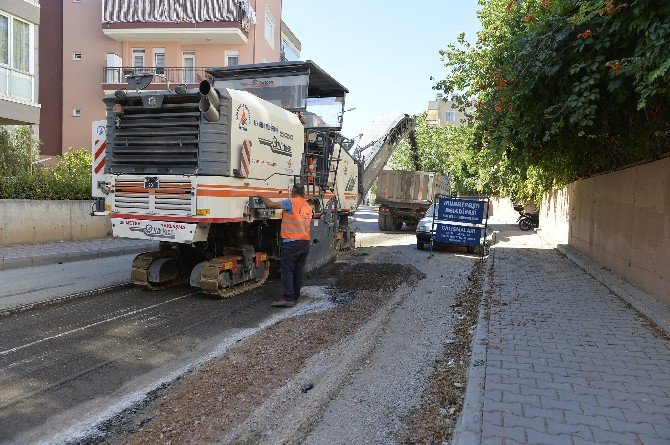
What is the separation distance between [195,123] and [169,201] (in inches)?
45.7

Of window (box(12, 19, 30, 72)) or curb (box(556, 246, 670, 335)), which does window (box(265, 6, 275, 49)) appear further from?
curb (box(556, 246, 670, 335))

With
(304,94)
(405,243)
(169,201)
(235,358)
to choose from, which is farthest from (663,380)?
(405,243)

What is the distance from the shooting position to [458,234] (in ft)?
46.5

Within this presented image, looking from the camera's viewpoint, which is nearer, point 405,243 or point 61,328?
point 61,328

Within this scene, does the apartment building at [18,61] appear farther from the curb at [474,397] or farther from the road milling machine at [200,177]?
the curb at [474,397]


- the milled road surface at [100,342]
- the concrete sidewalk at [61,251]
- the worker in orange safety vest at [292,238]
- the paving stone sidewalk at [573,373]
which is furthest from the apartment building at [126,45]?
the paving stone sidewalk at [573,373]

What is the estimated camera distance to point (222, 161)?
7.22 m

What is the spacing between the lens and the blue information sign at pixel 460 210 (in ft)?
46.2

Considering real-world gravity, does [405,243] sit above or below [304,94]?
below

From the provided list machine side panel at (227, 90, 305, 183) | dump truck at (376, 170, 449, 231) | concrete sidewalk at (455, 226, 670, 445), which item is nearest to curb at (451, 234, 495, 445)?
concrete sidewalk at (455, 226, 670, 445)

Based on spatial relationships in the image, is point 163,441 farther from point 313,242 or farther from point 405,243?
point 405,243

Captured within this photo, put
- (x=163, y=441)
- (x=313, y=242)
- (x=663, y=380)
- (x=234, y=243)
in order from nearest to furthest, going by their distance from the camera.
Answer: (x=163, y=441) → (x=663, y=380) → (x=234, y=243) → (x=313, y=242)

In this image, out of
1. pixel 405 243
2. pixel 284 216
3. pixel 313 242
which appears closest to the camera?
pixel 284 216

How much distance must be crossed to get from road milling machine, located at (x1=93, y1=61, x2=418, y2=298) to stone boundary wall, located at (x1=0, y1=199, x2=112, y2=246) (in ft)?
21.1
